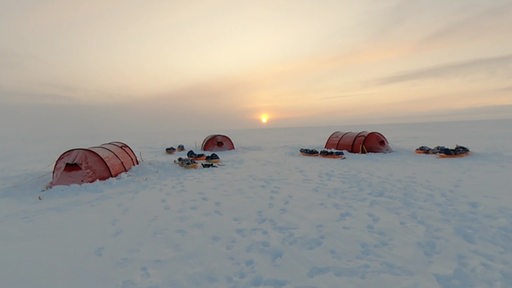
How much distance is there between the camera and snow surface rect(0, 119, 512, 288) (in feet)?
15.8

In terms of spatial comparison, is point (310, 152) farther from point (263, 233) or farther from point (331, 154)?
point (263, 233)

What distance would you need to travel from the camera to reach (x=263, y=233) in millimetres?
6465

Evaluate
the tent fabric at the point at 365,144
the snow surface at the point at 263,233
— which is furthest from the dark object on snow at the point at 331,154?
the snow surface at the point at 263,233

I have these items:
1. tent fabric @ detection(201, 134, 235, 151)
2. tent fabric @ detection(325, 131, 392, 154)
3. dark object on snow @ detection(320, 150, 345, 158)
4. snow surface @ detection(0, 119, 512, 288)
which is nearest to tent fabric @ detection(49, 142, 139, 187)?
snow surface @ detection(0, 119, 512, 288)

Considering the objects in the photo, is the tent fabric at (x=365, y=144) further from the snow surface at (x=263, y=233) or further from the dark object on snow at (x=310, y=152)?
the snow surface at (x=263, y=233)

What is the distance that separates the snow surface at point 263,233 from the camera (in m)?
4.80

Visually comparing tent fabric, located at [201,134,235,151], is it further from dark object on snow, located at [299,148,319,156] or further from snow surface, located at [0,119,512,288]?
snow surface, located at [0,119,512,288]

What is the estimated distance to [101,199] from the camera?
9.61 m

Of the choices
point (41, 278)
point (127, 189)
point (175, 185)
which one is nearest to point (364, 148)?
point (175, 185)

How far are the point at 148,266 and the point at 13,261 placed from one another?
9.03 feet

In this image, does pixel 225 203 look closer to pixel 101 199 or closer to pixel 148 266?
pixel 148 266

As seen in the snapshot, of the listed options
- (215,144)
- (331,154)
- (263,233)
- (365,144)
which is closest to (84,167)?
(263,233)

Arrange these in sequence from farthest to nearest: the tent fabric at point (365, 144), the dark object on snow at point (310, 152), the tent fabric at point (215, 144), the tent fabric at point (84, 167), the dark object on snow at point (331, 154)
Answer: the tent fabric at point (215, 144), the tent fabric at point (365, 144), the dark object on snow at point (310, 152), the dark object on snow at point (331, 154), the tent fabric at point (84, 167)

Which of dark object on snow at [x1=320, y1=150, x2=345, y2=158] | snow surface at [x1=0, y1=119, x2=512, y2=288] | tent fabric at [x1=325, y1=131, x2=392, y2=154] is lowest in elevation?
snow surface at [x1=0, y1=119, x2=512, y2=288]
